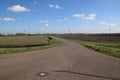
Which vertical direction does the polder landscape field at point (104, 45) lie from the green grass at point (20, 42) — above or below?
above

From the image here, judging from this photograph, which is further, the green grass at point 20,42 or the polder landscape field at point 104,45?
the green grass at point 20,42

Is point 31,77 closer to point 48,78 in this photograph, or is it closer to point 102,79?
point 48,78

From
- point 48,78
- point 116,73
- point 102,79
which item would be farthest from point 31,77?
point 116,73

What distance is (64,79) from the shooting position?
7.02m

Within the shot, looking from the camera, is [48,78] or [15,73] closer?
[48,78]

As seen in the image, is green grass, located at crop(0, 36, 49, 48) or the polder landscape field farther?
green grass, located at crop(0, 36, 49, 48)

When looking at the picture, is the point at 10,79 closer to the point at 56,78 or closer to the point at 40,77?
the point at 40,77

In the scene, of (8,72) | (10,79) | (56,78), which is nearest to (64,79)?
(56,78)

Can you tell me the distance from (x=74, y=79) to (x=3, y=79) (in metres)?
3.23

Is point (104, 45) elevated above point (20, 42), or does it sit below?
above

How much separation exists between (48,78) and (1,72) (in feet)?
→ 9.49

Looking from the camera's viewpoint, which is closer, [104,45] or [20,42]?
[104,45]

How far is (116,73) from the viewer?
8.10 metres

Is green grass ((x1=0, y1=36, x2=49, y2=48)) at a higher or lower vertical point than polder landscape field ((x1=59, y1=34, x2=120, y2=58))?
lower
